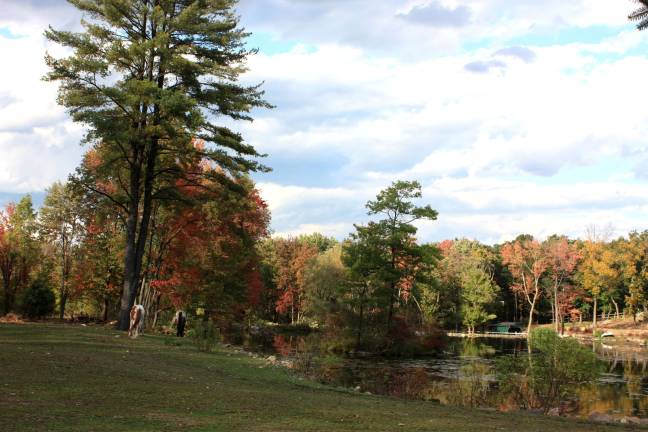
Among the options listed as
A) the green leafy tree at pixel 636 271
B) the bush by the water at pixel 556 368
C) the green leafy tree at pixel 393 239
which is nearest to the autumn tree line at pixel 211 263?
the green leafy tree at pixel 393 239

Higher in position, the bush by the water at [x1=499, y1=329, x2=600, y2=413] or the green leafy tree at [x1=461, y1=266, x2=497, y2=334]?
the green leafy tree at [x1=461, y1=266, x2=497, y2=334]

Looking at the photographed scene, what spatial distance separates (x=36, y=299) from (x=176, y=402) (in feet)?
100.0

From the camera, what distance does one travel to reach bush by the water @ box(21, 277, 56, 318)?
35031 mm

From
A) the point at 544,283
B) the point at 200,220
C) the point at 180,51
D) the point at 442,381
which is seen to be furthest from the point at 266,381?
the point at 544,283

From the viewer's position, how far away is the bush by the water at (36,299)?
1379 inches

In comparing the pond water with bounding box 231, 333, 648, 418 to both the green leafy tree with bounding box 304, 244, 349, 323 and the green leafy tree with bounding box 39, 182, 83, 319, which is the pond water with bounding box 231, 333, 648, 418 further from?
the green leafy tree with bounding box 39, 182, 83, 319

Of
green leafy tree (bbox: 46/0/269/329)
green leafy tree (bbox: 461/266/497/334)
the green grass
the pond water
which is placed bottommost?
the pond water

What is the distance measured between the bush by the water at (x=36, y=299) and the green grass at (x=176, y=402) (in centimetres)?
2236

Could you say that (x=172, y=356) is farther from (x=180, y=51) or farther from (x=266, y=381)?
(x=180, y=51)

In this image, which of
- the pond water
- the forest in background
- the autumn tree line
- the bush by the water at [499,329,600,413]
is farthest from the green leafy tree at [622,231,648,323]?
the bush by the water at [499,329,600,413]

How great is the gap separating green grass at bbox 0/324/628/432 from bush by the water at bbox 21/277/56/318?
22.4 metres

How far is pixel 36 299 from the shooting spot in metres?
35.1

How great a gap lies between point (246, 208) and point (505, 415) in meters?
23.7

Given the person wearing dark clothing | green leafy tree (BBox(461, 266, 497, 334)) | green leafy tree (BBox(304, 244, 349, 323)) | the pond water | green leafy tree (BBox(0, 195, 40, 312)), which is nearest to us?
the pond water
